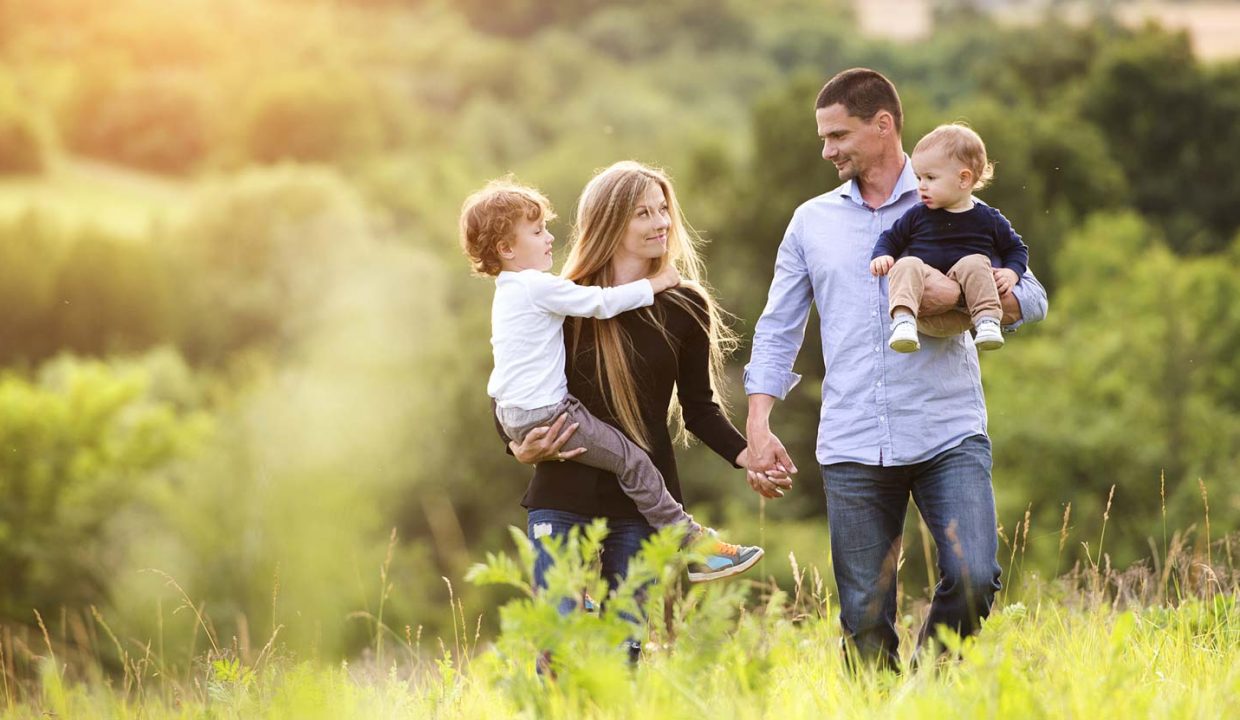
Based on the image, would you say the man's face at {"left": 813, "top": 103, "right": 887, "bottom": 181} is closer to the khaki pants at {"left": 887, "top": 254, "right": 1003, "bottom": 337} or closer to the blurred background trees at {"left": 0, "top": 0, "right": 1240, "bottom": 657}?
the khaki pants at {"left": 887, "top": 254, "right": 1003, "bottom": 337}

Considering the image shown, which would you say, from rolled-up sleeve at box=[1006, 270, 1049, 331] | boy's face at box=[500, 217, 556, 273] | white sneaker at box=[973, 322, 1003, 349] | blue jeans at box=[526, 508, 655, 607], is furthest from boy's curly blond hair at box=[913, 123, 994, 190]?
blue jeans at box=[526, 508, 655, 607]

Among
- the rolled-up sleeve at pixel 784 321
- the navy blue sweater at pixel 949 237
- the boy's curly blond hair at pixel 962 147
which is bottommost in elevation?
the rolled-up sleeve at pixel 784 321

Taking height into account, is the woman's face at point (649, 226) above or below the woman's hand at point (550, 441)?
above

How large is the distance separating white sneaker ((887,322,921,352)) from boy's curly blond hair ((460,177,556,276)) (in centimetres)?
116

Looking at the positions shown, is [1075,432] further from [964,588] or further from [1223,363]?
[964,588]

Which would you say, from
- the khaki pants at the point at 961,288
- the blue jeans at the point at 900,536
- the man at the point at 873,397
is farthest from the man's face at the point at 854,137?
the blue jeans at the point at 900,536

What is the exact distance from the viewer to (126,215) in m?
46.5

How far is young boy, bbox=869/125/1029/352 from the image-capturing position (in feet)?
13.5

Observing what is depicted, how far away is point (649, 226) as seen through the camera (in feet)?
14.3

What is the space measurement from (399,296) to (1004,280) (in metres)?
30.6

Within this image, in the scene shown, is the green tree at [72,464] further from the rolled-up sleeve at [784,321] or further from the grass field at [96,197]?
the rolled-up sleeve at [784,321]

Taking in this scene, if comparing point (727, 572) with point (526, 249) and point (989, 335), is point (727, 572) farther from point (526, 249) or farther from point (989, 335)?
point (526, 249)

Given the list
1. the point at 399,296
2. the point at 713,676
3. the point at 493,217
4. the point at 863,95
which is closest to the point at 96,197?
the point at 399,296

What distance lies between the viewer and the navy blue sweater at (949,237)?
14.1ft
